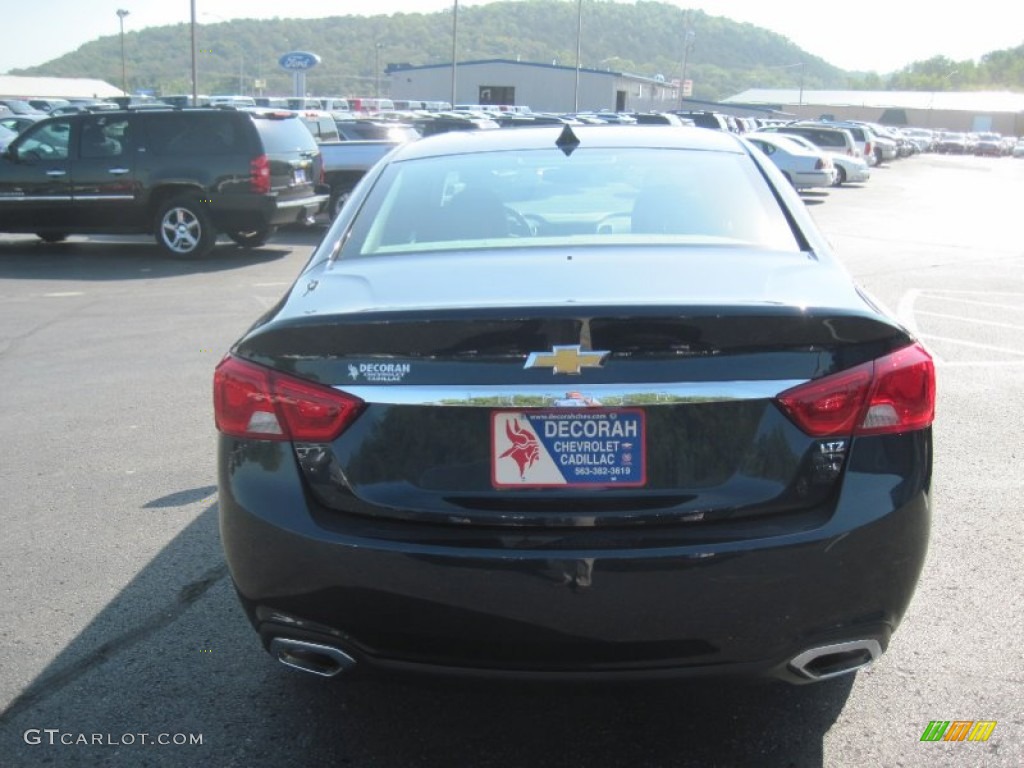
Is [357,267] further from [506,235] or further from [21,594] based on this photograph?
[21,594]

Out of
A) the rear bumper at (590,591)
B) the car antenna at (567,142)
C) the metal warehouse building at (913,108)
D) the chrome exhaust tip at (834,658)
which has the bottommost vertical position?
the chrome exhaust tip at (834,658)

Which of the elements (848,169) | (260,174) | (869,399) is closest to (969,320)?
(869,399)

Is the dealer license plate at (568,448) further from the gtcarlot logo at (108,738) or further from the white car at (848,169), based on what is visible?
the white car at (848,169)

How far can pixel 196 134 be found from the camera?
13633 millimetres

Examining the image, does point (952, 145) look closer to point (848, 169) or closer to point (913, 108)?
point (913, 108)

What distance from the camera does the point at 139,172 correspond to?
13.7m

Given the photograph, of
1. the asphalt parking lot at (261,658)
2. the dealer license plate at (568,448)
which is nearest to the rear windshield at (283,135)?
the asphalt parking lot at (261,658)

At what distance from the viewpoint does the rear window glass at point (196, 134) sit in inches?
532

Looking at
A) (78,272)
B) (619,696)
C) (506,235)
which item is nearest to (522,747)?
(619,696)

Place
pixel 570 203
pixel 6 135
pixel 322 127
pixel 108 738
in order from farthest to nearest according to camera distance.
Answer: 1. pixel 6 135
2. pixel 322 127
3. pixel 570 203
4. pixel 108 738

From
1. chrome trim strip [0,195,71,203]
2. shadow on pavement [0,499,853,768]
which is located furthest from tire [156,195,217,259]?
shadow on pavement [0,499,853,768]

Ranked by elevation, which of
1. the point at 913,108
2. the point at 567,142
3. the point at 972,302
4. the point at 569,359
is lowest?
the point at 972,302

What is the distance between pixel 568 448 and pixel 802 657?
80 cm

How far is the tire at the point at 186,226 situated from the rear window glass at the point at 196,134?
66 cm
